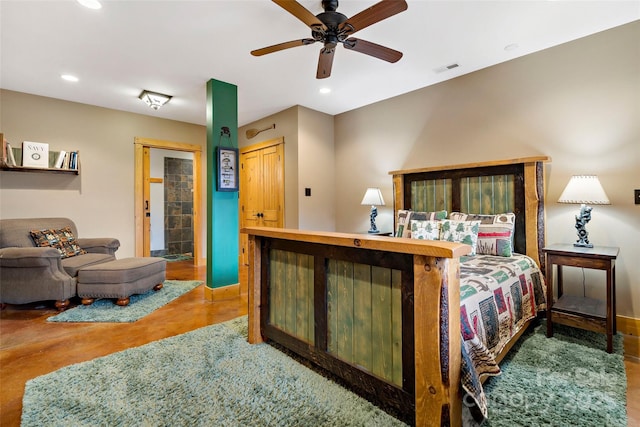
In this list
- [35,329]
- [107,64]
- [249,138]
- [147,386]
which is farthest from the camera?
[249,138]

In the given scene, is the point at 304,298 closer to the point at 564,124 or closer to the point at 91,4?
the point at 91,4

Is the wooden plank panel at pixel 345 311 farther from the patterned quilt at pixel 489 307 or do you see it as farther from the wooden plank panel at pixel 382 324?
the patterned quilt at pixel 489 307

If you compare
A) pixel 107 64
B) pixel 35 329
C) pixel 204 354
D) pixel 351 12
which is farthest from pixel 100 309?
pixel 351 12

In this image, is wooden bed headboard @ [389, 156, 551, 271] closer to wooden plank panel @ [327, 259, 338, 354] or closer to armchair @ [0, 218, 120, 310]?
wooden plank panel @ [327, 259, 338, 354]

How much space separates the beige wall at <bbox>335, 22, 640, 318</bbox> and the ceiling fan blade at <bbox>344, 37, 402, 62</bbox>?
1.47 m

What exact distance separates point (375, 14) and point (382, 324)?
1.80 metres

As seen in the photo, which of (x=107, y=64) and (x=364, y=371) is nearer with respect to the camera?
(x=364, y=371)

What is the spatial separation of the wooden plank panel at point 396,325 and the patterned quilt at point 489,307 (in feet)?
0.89

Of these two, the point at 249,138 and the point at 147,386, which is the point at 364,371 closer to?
the point at 147,386

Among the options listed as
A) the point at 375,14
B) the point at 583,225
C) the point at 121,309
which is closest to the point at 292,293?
the point at 375,14

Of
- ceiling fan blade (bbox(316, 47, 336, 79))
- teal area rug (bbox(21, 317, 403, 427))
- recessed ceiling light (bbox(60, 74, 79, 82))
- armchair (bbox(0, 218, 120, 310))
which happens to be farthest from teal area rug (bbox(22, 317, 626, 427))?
recessed ceiling light (bbox(60, 74, 79, 82))

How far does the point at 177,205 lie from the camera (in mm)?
6801

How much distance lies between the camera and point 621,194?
2.43 m

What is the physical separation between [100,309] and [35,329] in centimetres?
51
